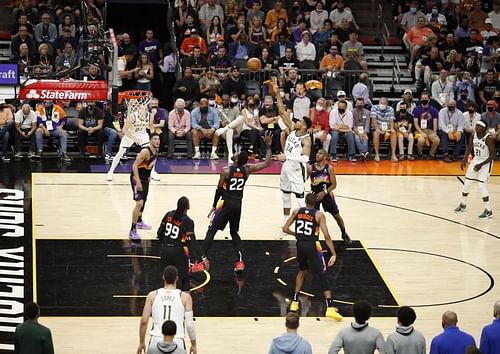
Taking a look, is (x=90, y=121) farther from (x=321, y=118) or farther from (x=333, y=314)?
(x=333, y=314)

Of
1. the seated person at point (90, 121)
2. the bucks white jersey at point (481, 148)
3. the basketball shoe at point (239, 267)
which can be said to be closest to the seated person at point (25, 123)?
the seated person at point (90, 121)

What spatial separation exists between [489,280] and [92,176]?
9502 millimetres

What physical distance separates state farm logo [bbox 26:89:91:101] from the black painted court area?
3.70 meters

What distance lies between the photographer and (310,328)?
15219 mm

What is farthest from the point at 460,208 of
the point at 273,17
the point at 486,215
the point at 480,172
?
the point at 273,17

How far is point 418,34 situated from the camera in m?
29.9

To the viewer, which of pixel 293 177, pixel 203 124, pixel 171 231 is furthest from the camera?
pixel 203 124

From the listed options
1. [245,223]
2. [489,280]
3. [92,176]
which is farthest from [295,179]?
[92,176]

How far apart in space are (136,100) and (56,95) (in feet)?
13.1

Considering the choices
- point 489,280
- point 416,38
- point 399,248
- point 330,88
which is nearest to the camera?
point 489,280

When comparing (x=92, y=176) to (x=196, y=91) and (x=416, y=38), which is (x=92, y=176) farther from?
(x=416, y=38)

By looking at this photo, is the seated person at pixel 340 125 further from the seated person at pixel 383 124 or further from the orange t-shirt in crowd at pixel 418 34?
the orange t-shirt in crowd at pixel 418 34

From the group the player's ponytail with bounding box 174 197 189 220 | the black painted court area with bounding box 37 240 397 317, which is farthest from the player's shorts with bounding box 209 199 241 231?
the player's ponytail with bounding box 174 197 189 220

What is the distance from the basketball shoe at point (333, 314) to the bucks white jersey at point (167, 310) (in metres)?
3.89
